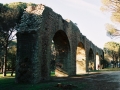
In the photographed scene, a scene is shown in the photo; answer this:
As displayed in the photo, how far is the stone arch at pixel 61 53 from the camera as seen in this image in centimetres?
2008

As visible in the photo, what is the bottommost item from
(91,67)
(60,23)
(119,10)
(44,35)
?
(91,67)

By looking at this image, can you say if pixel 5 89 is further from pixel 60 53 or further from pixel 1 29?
pixel 1 29

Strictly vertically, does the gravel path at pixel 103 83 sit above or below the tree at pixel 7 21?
below

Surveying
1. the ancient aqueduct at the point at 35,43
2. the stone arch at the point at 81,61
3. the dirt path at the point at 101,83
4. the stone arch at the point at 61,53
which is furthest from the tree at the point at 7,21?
the dirt path at the point at 101,83

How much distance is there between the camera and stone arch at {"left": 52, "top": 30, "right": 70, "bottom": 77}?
2008 cm

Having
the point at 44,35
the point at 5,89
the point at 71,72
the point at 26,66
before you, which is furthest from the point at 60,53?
the point at 5,89

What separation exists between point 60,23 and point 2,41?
444 inches

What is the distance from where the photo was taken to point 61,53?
20484 mm

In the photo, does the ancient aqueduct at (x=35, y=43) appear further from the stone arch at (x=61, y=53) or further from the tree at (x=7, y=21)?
the tree at (x=7, y=21)

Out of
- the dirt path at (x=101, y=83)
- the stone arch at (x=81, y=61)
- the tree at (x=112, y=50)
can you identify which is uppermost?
the tree at (x=112, y=50)

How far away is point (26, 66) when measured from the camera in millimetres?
12742

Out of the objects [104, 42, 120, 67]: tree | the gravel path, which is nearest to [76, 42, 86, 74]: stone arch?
the gravel path

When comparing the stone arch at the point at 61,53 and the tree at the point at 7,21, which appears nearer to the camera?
the stone arch at the point at 61,53

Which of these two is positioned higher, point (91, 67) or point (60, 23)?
point (60, 23)
